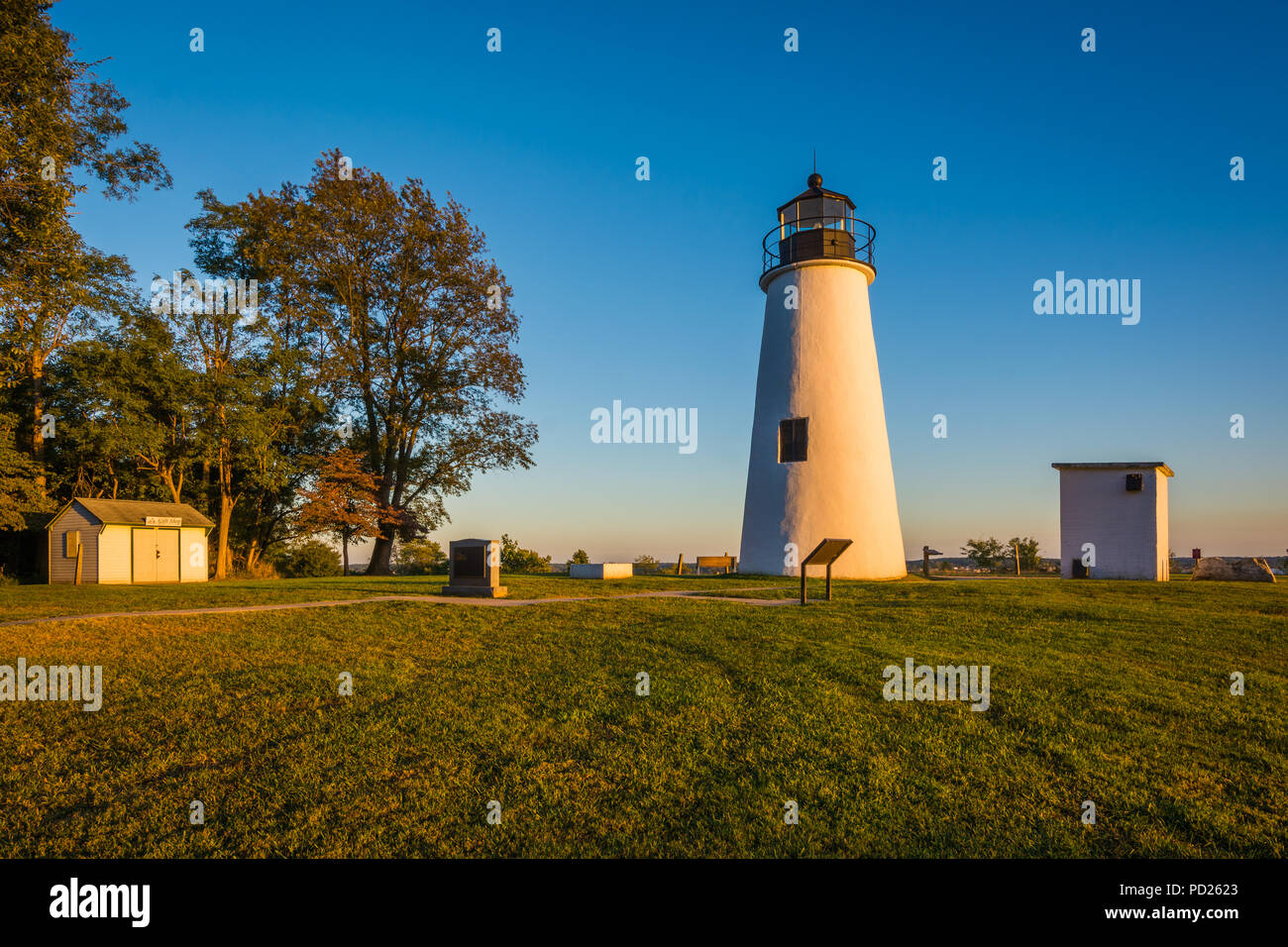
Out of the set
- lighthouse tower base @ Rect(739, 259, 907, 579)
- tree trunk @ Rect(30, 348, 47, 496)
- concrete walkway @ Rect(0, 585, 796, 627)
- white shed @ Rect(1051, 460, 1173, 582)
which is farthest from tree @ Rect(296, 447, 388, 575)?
white shed @ Rect(1051, 460, 1173, 582)

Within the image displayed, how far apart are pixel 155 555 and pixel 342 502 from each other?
21.3ft

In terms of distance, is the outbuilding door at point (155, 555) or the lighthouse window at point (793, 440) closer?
the lighthouse window at point (793, 440)

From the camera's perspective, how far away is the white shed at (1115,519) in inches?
984

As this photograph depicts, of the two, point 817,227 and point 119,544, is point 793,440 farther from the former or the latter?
point 119,544

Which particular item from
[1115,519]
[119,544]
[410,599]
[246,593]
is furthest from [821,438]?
[119,544]

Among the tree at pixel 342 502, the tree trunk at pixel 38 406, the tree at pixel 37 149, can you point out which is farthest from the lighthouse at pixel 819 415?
the tree trunk at pixel 38 406

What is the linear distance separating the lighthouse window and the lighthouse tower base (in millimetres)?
34

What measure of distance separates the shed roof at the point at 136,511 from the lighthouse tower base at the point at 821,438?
68.8 ft

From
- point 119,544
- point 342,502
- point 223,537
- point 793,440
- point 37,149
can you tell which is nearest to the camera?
point 37,149

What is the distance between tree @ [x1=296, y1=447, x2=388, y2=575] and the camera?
28.1m

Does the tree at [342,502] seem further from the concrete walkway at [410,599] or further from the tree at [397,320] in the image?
the concrete walkway at [410,599]

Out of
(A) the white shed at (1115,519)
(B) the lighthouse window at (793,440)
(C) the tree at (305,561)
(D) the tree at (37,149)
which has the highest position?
(D) the tree at (37,149)

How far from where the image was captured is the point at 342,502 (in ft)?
93.2

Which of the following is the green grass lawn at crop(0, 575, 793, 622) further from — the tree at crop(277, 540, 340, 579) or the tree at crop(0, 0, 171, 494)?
the tree at crop(277, 540, 340, 579)
